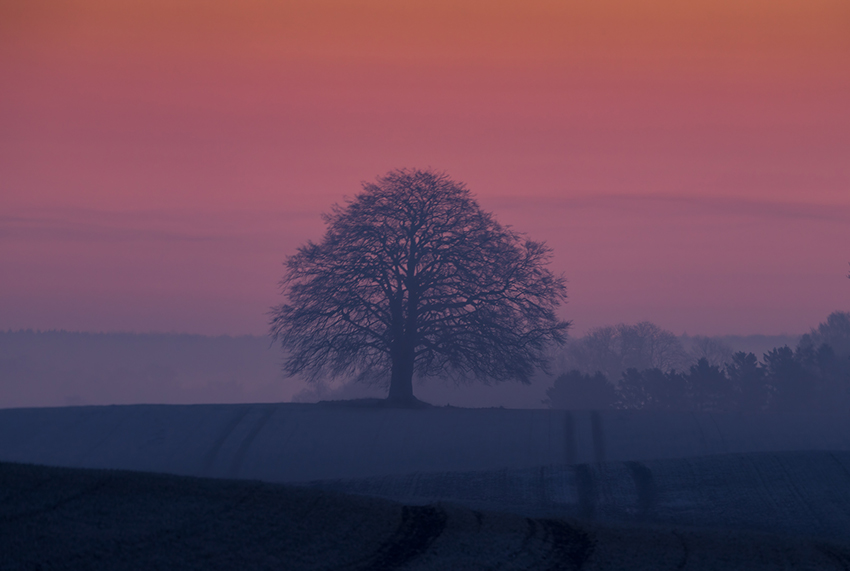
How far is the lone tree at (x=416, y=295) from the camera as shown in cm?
3244

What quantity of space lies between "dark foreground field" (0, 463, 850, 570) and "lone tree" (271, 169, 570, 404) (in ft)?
55.3

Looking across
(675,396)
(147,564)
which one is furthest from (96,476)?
(675,396)

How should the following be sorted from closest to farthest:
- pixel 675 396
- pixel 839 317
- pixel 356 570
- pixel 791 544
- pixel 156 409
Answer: pixel 356 570
pixel 791 544
pixel 156 409
pixel 675 396
pixel 839 317

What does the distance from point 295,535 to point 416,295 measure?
20.6 metres

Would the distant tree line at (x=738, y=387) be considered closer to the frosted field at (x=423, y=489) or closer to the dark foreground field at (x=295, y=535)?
the frosted field at (x=423, y=489)

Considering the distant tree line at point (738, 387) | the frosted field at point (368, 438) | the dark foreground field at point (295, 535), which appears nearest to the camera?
the dark foreground field at point (295, 535)

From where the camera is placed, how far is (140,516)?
42.2 feet

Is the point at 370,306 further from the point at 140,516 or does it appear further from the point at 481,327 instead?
the point at 140,516

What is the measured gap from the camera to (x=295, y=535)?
42.3 ft

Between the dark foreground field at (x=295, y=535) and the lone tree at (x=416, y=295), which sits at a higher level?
the lone tree at (x=416, y=295)

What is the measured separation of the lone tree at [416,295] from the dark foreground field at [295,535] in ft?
55.3

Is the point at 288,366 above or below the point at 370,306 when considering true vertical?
below

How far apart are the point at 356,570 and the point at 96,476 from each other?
6.65 meters

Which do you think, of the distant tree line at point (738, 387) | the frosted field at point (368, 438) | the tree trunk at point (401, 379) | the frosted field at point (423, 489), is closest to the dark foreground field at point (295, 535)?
the frosted field at point (423, 489)
